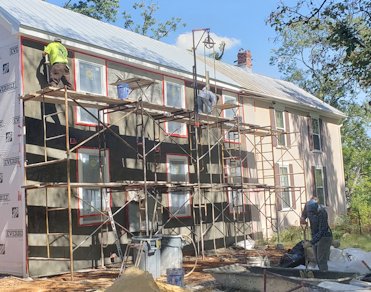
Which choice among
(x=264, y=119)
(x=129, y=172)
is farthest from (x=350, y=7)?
(x=264, y=119)

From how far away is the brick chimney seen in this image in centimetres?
2747

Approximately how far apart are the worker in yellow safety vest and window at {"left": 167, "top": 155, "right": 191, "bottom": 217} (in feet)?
17.0

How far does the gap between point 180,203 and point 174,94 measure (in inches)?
146

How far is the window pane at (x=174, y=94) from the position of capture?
16.5 m

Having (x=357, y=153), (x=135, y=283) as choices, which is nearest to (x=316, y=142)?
(x=357, y=153)

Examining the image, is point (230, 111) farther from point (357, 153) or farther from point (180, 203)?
point (357, 153)

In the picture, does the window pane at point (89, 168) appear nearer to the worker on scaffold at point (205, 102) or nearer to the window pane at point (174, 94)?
the window pane at point (174, 94)

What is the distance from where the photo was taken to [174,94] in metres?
16.8

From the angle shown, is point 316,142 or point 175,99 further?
point 316,142

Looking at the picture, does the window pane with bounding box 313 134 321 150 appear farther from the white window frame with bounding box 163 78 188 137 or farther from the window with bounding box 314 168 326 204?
the white window frame with bounding box 163 78 188 137

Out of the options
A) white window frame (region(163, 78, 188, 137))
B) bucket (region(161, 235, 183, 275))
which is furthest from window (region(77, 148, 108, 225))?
white window frame (region(163, 78, 188, 137))

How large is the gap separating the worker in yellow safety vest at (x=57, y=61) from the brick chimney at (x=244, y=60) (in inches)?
652

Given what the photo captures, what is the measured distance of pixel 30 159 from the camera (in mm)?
12008

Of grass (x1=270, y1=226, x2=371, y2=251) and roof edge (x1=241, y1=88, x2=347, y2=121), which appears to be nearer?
grass (x1=270, y1=226, x2=371, y2=251)
